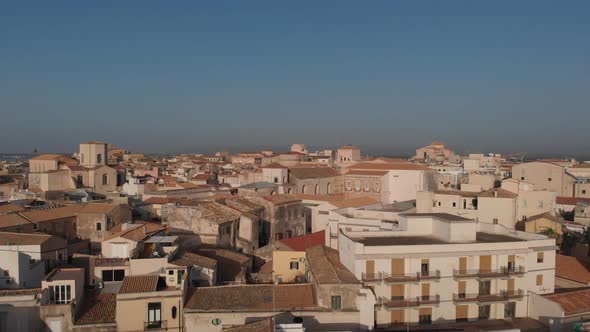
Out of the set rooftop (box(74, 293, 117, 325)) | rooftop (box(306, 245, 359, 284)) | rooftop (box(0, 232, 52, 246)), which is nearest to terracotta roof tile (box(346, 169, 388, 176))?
rooftop (box(306, 245, 359, 284))

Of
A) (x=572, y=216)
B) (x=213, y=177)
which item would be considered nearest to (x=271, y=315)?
(x=572, y=216)

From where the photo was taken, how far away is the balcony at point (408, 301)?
72.0 feet

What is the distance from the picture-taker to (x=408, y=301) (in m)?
22.2

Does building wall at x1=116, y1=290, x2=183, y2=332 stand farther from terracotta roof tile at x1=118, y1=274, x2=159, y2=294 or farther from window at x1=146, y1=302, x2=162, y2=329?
terracotta roof tile at x1=118, y1=274, x2=159, y2=294

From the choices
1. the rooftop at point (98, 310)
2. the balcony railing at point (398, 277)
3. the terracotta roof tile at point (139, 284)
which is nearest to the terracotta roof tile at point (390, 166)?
the balcony railing at point (398, 277)

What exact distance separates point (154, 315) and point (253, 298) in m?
3.96

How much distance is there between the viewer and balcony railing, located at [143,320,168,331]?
19844 mm

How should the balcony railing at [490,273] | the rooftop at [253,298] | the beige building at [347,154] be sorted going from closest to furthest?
the rooftop at [253,298]
the balcony railing at [490,273]
the beige building at [347,154]

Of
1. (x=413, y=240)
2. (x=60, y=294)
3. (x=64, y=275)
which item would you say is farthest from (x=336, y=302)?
(x=64, y=275)

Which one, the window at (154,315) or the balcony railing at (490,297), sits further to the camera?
the balcony railing at (490,297)

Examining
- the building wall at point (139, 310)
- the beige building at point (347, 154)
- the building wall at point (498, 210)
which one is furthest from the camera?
the beige building at point (347, 154)

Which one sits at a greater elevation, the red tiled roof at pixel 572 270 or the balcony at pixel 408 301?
the red tiled roof at pixel 572 270

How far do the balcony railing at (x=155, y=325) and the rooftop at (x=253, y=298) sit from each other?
1.07m

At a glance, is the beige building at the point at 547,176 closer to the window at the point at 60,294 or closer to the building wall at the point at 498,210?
the building wall at the point at 498,210
